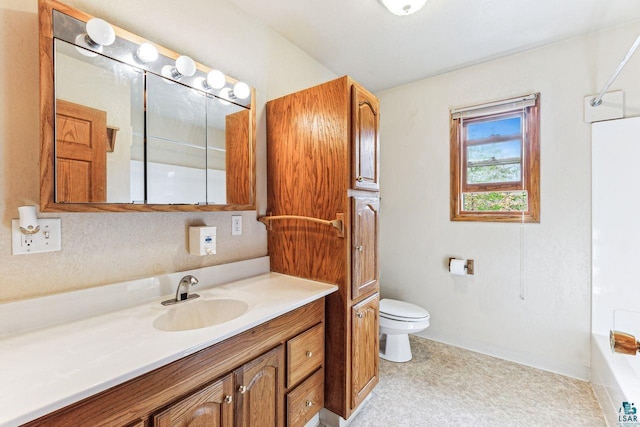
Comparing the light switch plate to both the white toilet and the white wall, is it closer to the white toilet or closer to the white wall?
the white toilet

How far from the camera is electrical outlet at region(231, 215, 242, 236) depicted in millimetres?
1666

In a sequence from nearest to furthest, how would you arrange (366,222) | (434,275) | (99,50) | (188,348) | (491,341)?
1. (188,348)
2. (99,50)
3. (366,222)
4. (491,341)
5. (434,275)

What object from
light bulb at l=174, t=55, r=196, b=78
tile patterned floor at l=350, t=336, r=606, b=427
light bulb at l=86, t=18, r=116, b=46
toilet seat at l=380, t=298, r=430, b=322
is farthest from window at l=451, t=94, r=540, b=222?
light bulb at l=86, t=18, r=116, b=46

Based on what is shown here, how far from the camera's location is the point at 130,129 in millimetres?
1191

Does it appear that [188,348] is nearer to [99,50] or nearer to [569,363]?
[99,50]

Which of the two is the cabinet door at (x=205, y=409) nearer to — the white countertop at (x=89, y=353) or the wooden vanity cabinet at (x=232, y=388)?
the wooden vanity cabinet at (x=232, y=388)

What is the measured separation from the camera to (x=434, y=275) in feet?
8.41

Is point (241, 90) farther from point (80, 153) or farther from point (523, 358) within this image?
point (523, 358)

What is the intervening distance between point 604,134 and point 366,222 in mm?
1770

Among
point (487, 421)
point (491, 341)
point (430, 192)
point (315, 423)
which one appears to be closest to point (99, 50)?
point (315, 423)

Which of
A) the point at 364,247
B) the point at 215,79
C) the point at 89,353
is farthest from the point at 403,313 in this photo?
the point at 215,79

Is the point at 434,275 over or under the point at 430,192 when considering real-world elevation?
under

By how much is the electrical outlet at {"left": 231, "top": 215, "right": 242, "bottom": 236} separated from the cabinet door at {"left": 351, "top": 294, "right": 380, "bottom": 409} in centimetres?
82

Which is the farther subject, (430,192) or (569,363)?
(430,192)
